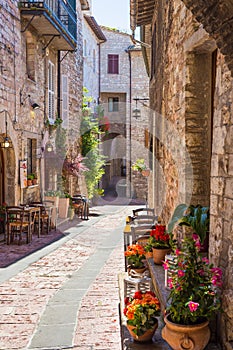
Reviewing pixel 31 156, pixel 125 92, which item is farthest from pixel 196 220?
pixel 125 92

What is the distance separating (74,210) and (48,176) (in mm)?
1695

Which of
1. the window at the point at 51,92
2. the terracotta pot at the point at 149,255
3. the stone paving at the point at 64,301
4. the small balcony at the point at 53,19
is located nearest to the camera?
the stone paving at the point at 64,301

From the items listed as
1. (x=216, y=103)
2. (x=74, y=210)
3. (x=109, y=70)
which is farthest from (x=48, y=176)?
(x=109, y=70)

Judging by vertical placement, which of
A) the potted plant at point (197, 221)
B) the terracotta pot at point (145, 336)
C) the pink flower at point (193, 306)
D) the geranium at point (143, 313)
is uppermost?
the potted plant at point (197, 221)

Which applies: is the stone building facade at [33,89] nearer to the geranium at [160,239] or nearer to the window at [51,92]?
the window at [51,92]

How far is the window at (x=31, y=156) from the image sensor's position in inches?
480

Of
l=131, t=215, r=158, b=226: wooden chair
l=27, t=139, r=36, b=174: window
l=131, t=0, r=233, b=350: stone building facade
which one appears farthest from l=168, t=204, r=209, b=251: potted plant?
l=27, t=139, r=36, b=174: window

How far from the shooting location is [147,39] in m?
12.2

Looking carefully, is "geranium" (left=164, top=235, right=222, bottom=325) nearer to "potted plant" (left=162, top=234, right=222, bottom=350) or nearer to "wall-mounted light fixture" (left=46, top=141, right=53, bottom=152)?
"potted plant" (left=162, top=234, right=222, bottom=350)

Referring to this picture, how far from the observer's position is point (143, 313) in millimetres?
3588

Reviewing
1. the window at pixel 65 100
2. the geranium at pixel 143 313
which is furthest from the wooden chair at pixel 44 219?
the geranium at pixel 143 313

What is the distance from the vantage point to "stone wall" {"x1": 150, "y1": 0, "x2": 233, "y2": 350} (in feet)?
10.1

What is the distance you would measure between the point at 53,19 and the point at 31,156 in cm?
381

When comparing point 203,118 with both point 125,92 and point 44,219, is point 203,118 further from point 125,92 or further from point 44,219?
point 125,92
